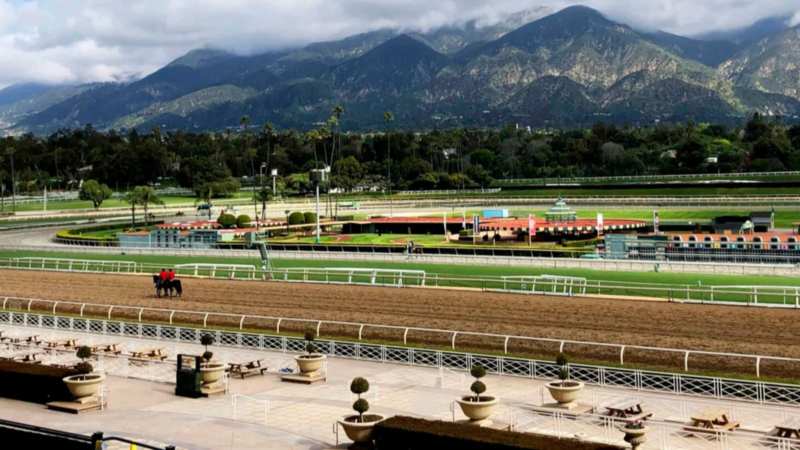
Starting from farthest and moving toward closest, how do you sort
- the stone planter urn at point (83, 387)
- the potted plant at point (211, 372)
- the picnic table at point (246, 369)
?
the picnic table at point (246, 369) < the potted plant at point (211, 372) < the stone planter urn at point (83, 387)

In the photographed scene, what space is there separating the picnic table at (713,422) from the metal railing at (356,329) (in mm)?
4756

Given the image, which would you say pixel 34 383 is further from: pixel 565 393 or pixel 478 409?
pixel 565 393

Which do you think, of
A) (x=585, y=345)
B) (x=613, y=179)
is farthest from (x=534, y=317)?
(x=613, y=179)

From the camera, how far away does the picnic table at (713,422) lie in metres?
19.9

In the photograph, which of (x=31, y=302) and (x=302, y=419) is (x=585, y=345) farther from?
(x=31, y=302)

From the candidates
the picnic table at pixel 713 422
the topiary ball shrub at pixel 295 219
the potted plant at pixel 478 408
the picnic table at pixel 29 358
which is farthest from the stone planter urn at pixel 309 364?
the topiary ball shrub at pixel 295 219

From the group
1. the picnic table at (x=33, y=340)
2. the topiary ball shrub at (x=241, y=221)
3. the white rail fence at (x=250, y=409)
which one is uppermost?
the topiary ball shrub at (x=241, y=221)

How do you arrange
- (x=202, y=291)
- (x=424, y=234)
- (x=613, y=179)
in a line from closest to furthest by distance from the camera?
(x=202, y=291) < (x=424, y=234) < (x=613, y=179)

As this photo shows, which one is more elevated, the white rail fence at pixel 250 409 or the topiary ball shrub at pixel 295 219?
the topiary ball shrub at pixel 295 219

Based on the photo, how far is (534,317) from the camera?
3688 centimetres

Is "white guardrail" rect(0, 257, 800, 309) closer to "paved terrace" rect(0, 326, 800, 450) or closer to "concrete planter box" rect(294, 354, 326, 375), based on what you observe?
"paved terrace" rect(0, 326, 800, 450)

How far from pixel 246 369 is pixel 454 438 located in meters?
12.0

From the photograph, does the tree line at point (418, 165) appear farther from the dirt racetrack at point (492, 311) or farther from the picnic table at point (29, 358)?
the picnic table at point (29, 358)

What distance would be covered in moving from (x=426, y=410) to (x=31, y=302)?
90.6 ft
